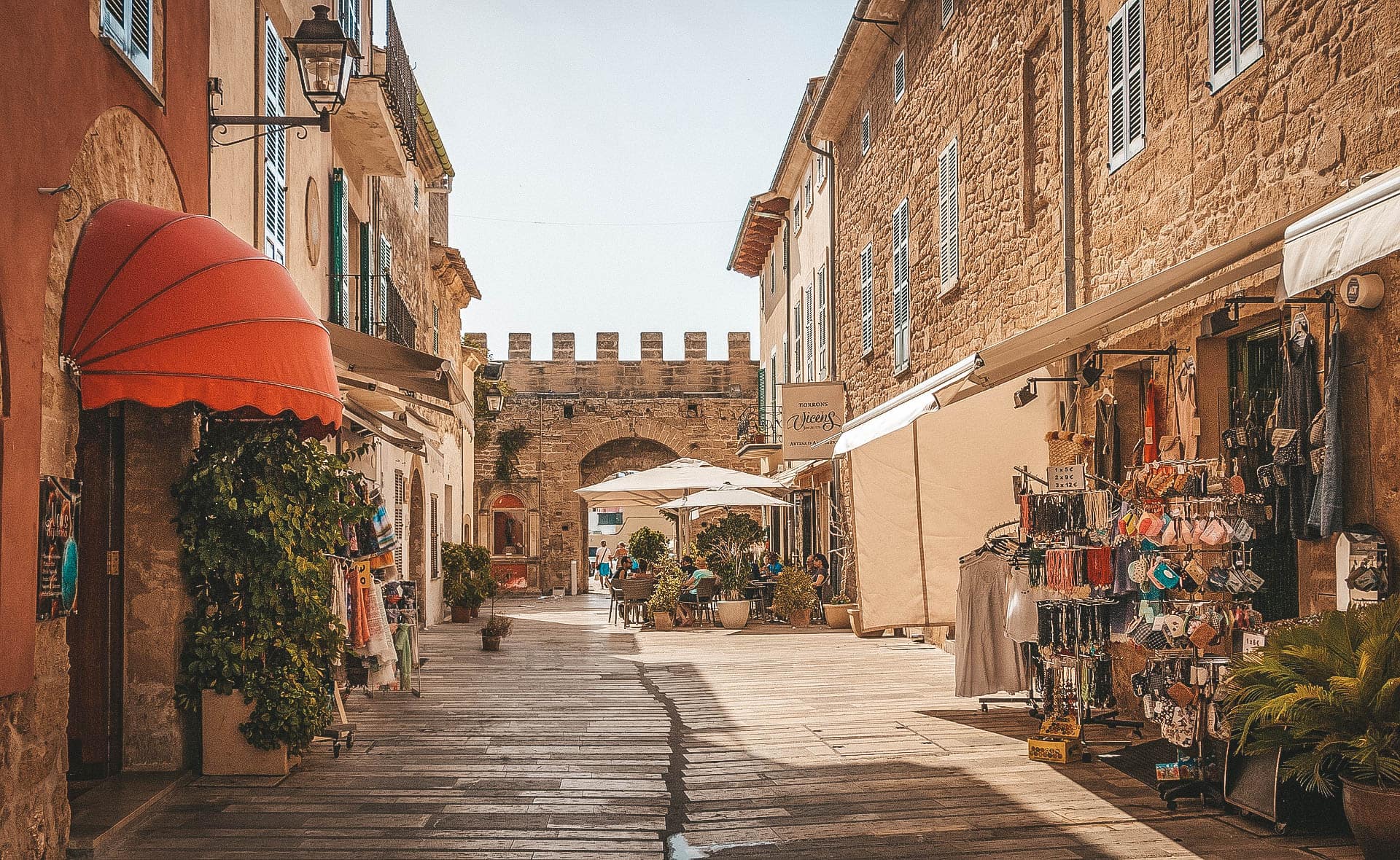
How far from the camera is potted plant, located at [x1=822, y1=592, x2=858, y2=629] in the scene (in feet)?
58.3

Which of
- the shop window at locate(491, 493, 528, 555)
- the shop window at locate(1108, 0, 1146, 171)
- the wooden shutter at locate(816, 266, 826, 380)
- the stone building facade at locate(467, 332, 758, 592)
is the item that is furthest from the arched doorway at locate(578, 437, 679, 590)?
the shop window at locate(1108, 0, 1146, 171)

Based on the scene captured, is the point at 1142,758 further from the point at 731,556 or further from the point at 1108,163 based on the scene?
the point at 731,556

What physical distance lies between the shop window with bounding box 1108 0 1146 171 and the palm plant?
4.17 meters

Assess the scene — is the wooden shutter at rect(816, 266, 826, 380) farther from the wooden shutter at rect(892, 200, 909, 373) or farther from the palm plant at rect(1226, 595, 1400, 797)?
the palm plant at rect(1226, 595, 1400, 797)

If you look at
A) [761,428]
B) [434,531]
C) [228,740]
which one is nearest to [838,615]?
[434,531]

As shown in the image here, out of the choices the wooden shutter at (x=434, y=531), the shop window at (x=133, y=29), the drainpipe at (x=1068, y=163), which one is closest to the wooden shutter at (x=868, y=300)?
the wooden shutter at (x=434, y=531)

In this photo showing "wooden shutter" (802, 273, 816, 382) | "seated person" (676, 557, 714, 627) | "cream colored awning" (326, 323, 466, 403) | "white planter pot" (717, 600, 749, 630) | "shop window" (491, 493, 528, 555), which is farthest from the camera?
"shop window" (491, 493, 528, 555)

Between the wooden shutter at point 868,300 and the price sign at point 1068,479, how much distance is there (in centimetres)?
948

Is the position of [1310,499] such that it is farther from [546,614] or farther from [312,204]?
[546,614]

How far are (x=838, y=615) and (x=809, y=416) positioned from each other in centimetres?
294

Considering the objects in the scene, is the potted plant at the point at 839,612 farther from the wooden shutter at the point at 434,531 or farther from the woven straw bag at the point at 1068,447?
the woven straw bag at the point at 1068,447

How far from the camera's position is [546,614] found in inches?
901

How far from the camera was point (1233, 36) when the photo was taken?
6.92m

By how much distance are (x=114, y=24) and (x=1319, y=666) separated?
6.12 metres
